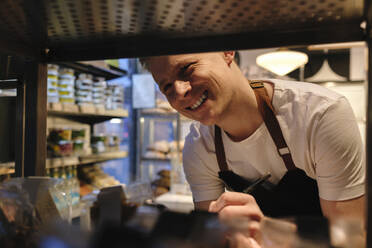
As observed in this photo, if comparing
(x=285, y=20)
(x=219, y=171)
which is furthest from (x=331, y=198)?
(x=285, y=20)

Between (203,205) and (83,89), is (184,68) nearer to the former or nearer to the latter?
(203,205)

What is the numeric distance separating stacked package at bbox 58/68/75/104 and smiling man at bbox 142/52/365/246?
66.6 inches

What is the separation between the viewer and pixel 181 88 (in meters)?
0.94

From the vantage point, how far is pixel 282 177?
1.17 metres

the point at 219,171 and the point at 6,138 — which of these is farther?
the point at 219,171

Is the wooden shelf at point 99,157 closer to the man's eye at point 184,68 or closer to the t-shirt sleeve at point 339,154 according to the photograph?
the man's eye at point 184,68

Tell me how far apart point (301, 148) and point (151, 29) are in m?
0.67

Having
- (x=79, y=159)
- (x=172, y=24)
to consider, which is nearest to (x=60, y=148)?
(x=79, y=159)

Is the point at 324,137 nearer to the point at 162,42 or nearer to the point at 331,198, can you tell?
the point at 331,198

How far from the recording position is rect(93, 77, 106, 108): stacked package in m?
3.02

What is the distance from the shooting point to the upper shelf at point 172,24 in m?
0.59

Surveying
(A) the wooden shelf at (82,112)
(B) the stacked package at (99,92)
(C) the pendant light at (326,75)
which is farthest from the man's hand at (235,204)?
(C) the pendant light at (326,75)

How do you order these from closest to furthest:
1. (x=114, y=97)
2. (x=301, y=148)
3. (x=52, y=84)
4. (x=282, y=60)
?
(x=301, y=148)
(x=52, y=84)
(x=282, y=60)
(x=114, y=97)

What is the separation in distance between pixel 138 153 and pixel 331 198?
4.54 m
